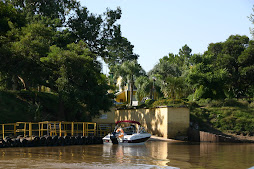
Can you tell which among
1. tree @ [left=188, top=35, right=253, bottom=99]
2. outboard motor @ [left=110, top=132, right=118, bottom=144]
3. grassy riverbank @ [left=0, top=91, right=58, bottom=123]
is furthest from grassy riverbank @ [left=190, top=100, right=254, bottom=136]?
grassy riverbank @ [left=0, top=91, right=58, bottom=123]

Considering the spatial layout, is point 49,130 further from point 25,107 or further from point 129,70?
point 129,70

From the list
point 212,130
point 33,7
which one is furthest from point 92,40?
point 212,130

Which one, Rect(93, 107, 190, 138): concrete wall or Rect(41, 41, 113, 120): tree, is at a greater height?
Rect(41, 41, 113, 120): tree

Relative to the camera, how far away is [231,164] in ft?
60.6

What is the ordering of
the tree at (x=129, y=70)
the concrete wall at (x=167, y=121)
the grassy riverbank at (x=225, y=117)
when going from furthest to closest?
the tree at (x=129, y=70)
the grassy riverbank at (x=225, y=117)
the concrete wall at (x=167, y=121)

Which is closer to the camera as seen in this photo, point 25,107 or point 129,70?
point 25,107

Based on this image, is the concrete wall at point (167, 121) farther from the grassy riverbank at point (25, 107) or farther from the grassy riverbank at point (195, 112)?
the grassy riverbank at point (25, 107)

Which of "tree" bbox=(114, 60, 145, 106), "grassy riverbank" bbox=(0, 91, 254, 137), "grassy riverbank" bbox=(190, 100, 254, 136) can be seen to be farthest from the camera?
"tree" bbox=(114, 60, 145, 106)

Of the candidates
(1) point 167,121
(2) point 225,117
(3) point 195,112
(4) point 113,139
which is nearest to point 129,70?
(3) point 195,112

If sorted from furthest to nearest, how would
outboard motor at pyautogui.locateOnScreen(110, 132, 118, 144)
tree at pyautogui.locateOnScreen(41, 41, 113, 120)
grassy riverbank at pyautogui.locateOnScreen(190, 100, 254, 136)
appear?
grassy riverbank at pyautogui.locateOnScreen(190, 100, 254, 136) → tree at pyautogui.locateOnScreen(41, 41, 113, 120) → outboard motor at pyautogui.locateOnScreen(110, 132, 118, 144)

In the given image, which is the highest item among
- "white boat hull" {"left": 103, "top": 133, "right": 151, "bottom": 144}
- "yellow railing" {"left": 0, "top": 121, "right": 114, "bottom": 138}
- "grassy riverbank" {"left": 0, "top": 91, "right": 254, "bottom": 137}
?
"grassy riverbank" {"left": 0, "top": 91, "right": 254, "bottom": 137}

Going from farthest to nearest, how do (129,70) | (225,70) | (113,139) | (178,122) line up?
1. (129,70)
2. (225,70)
3. (178,122)
4. (113,139)

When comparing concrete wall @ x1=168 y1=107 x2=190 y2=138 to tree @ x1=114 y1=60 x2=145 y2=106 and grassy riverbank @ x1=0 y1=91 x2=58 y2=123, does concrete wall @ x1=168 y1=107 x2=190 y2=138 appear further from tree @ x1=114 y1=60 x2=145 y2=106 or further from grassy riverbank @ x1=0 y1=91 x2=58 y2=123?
tree @ x1=114 y1=60 x2=145 y2=106

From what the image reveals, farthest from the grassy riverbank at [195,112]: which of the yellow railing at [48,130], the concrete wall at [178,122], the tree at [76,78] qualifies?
the tree at [76,78]
